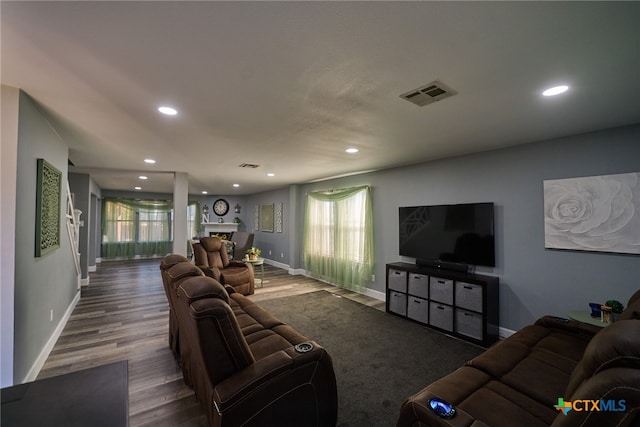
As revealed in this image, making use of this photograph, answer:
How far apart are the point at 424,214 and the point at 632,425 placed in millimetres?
3385

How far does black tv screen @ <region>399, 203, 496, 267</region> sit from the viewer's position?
3.38 meters

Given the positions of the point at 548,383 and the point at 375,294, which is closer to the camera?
the point at 548,383

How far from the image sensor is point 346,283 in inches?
215

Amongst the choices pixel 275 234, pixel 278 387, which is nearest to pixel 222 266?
pixel 275 234

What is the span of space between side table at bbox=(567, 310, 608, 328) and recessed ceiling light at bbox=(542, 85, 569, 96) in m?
1.91

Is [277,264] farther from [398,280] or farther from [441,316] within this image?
[441,316]

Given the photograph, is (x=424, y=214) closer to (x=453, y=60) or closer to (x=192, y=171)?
(x=453, y=60)

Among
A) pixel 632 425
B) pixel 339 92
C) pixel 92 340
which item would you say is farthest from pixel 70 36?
pixel 92 340

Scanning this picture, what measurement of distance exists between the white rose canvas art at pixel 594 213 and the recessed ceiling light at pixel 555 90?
138 centimetres

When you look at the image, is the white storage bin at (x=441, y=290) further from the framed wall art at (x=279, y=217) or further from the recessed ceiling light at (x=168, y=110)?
the framed wall art at (x=279, y=217)

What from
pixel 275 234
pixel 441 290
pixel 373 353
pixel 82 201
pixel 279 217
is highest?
pixel 82 201

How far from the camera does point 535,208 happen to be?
120 inches

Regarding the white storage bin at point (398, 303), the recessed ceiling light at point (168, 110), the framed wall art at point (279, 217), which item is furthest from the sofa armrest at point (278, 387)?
the framed wall art at point (279, 217)

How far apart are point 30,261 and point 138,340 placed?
142 cm
